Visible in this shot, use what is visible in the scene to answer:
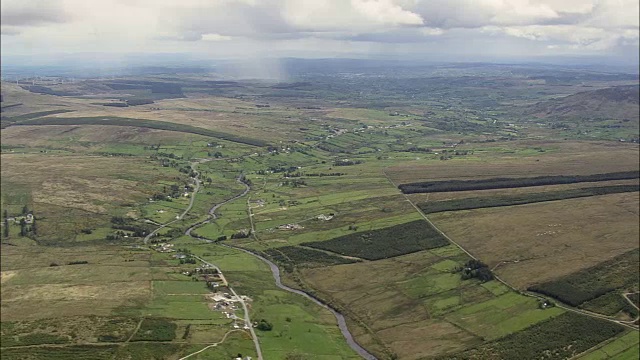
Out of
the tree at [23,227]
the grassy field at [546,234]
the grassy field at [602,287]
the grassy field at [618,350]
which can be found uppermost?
the tree at [23,227]

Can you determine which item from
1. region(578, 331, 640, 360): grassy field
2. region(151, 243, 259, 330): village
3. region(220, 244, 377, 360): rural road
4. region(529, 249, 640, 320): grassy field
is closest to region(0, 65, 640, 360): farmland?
region(578, 331, 640, 360): grassy field

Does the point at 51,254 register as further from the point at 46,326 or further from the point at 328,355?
the point at 328,355

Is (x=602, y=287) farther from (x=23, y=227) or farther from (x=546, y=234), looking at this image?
(x=23, y=227)

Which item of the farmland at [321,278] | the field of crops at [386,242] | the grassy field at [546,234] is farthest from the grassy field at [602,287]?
the field of crops at [386,242]

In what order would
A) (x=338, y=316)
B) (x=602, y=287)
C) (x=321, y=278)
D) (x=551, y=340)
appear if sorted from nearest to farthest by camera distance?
(x=551, y=340), (x=338, y=316), (x=602, y=287), (x=321, y=278)

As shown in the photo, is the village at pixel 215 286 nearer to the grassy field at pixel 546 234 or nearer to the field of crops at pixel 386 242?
the field of crops at pixel 386 242

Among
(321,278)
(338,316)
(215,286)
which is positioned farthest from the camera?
(321,278)

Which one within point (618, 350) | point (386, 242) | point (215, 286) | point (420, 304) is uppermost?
point (386, 242)

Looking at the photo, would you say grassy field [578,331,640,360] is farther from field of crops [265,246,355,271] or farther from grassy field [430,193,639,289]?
field of crops [265,246,355,271]

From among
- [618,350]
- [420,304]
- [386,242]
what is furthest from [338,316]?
[618,350]
